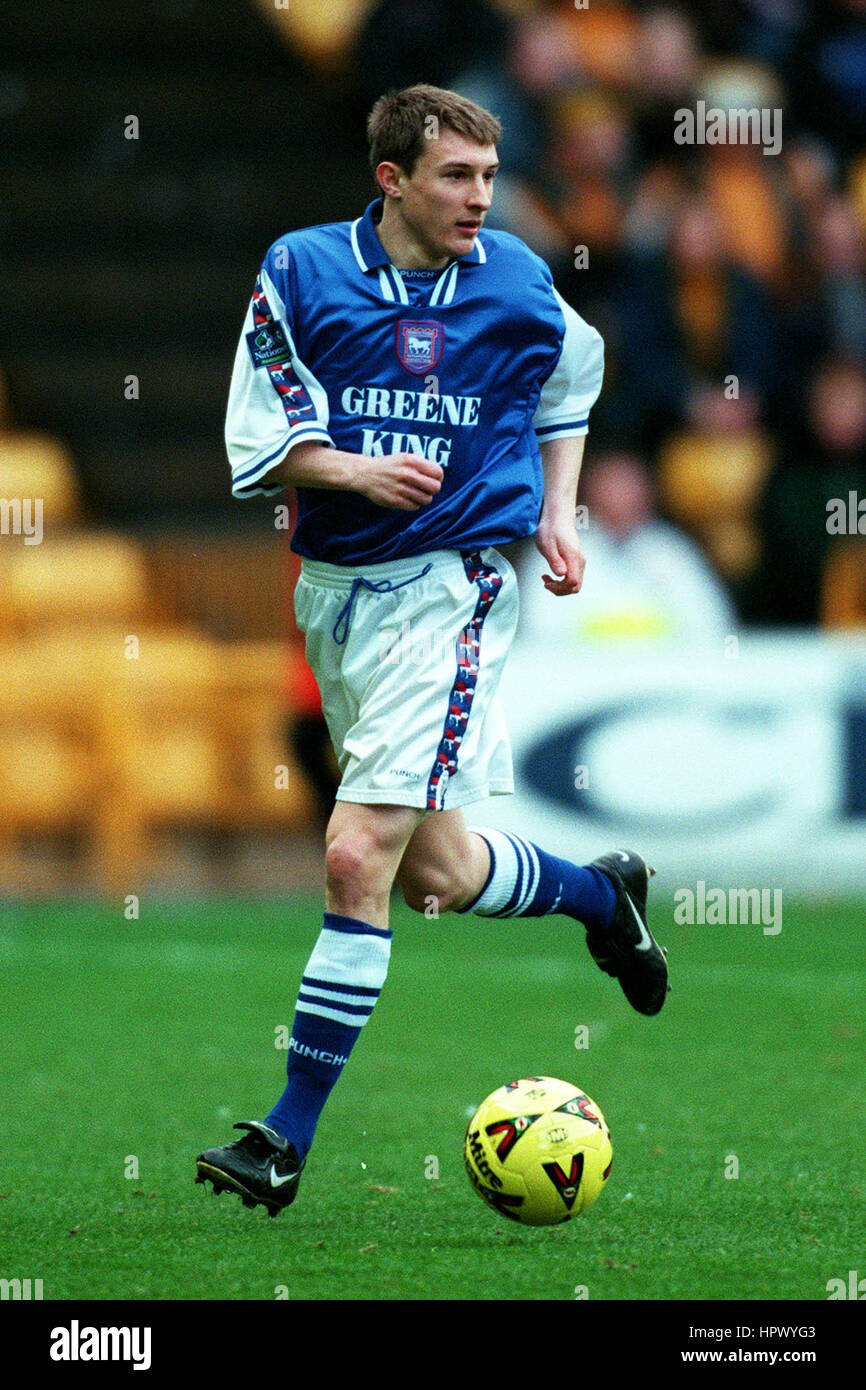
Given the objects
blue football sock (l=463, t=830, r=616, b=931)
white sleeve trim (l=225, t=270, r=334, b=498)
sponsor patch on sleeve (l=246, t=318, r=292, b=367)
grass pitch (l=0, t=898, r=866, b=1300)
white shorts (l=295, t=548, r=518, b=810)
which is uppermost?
sponsor patch on sleeve (l=246, t=318, r=292, b=367)

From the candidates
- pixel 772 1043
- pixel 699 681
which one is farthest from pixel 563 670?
pixel 772 1043

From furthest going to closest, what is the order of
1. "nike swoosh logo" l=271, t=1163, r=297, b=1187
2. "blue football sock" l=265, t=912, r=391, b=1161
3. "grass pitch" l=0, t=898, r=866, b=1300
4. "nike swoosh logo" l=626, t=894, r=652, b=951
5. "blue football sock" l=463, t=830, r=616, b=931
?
"nike swoosh logo" l=626, t=894, r=652, b=951 → "blue football sock" l=463, t=830, r=616, b=931 → "blue football sock" l=265, t=912, r=391, b=1161 → "nike swoosh logo" l=271, t=1163, r=297, b=1187 → "grass pitch" l=0, t=898, r=866, b=1300

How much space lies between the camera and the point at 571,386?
5.04 metres

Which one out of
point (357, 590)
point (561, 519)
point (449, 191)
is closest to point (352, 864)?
point (357, 590)

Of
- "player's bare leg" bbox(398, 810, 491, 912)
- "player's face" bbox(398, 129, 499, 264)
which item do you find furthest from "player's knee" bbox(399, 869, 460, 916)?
"player's face" bbox(398, 129, 499, 264)

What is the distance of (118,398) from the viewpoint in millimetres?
14156

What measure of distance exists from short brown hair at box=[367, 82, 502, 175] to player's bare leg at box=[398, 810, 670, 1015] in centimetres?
137

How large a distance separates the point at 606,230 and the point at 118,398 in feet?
11.4

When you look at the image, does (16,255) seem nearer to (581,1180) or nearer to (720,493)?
(720,493)

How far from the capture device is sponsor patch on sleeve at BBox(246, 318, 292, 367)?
4590 mm

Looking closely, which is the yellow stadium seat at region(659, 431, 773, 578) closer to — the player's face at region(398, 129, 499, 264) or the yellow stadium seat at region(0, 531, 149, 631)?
the yellow stadium seat at region(0, 531, 149, 631)

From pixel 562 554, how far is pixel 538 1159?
1.33 m

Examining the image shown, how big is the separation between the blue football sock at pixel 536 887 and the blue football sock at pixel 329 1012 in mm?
492

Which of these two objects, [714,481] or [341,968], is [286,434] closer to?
[341,968]
